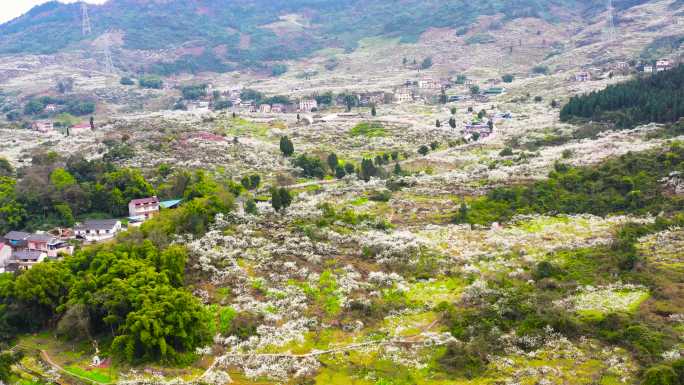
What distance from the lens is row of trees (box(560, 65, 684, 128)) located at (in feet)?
240

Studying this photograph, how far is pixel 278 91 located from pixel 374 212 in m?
102

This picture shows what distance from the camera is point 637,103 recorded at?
79.7m

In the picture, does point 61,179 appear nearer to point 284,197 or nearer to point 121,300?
point 284,197

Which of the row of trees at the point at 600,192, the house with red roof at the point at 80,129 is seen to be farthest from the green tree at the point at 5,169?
the row of trees at the point at 600,192

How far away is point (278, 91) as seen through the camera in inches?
5974

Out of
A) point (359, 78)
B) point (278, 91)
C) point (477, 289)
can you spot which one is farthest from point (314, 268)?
point (359, 78)

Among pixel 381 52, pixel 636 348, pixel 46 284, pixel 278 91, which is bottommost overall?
pixel 636 348

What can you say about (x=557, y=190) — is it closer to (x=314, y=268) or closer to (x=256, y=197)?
(x=314, y=268)

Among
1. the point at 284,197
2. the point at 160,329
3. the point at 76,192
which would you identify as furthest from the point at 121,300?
the point at 76,192

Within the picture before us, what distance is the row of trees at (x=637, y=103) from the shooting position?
73.1 m

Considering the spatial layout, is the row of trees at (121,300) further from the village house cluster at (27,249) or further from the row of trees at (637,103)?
the row of trees at (637,103)

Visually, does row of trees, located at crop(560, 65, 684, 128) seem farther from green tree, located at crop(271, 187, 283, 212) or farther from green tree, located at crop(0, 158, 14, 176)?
green tree, located at crop(0, 158, 14, 176)

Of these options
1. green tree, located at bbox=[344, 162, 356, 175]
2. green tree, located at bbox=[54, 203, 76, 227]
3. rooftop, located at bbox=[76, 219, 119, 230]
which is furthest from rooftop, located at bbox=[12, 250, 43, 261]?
green tree, located at bbox=[344, 162, 356, 175]

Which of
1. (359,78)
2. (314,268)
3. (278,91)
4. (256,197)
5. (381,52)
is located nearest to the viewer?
(314,268)
